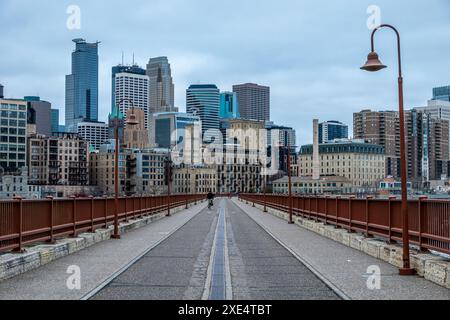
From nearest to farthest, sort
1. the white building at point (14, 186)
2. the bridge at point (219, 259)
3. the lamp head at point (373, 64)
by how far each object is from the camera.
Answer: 1. the bridge at point (219, 259)
2. the lamp head at point (373, 64)
3. the white building at point (14, 186)

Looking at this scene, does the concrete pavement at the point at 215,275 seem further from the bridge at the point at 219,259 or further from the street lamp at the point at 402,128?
the street lamp at the point at 402,128

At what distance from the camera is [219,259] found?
18500mm

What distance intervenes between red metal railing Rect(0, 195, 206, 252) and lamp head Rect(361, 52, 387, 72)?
29.3 feet

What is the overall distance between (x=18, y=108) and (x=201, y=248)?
165 meters

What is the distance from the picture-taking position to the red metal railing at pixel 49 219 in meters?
15.7

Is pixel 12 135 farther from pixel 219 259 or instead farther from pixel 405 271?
→ pixel 405 271

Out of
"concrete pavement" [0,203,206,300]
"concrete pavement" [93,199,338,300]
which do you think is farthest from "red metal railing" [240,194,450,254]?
"concrete pavement" [0,203,206,300]

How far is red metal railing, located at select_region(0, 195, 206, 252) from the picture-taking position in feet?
51.4

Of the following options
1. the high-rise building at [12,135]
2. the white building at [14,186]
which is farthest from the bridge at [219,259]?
the high-rise building at [12,135]

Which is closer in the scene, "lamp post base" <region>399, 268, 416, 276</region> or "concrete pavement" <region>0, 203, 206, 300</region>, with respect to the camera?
"concrete pavement" <region>0, 203, 206, 300</region>

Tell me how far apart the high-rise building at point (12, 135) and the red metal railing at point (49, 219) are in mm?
149633

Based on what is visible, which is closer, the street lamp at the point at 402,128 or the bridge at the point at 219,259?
the bridge at the point at 219,259

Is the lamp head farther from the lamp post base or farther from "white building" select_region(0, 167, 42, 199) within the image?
"white building" select_region(0, 167, 42, 199)

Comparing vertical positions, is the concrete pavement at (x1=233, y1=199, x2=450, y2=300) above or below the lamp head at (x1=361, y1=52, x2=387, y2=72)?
below
